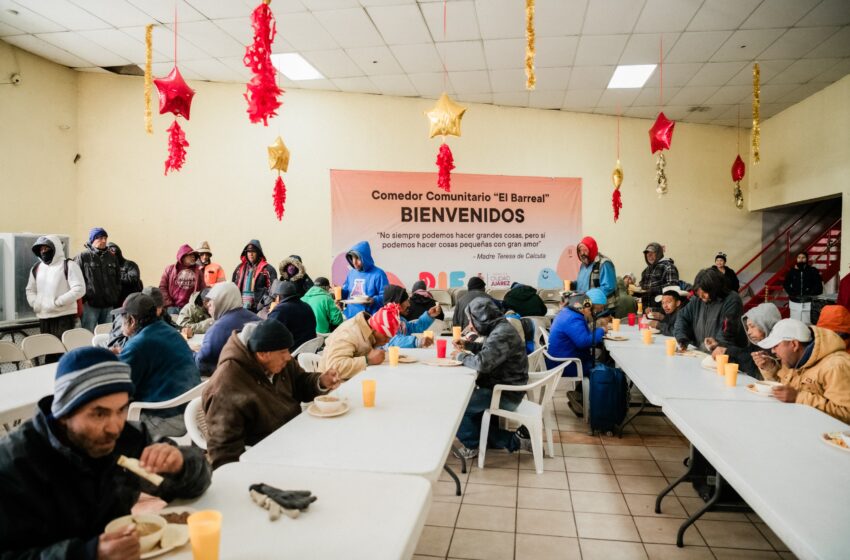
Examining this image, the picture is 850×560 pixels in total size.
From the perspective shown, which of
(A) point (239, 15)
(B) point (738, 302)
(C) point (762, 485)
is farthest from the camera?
(A) point (239, 15)

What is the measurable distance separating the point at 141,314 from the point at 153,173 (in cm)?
600

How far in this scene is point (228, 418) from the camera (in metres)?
2.04

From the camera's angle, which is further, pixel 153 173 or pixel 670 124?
pixel 153 173

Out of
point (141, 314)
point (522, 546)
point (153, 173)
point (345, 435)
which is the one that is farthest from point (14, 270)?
point (522, 546)

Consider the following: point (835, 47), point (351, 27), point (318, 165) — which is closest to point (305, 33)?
point (351, 27)

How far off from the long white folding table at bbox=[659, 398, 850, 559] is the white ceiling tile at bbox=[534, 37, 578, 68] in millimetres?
4325

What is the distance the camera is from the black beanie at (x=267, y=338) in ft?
7.03

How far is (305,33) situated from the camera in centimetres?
548

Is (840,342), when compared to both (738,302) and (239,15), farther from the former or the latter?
(239,15)

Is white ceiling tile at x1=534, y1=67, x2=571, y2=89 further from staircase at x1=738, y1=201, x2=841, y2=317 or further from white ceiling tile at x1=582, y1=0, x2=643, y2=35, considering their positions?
staircase at x1=738, y1=201, x2=841, y2=317

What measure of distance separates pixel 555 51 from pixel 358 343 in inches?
171

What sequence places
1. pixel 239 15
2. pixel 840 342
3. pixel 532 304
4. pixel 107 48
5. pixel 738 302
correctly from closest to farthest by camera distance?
pixel 840 342, pixel 738 302, pixel 239 15, pixel 532 304, pixel 107 48

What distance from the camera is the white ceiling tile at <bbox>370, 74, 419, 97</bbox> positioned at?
695 centimetres

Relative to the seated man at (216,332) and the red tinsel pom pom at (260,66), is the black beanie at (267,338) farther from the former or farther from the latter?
the red tinsel pom pom at (260,66)
